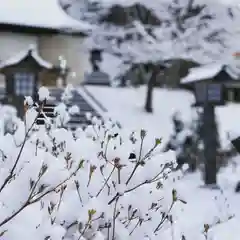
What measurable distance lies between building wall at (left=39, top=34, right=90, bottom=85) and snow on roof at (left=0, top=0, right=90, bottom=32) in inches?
17.8

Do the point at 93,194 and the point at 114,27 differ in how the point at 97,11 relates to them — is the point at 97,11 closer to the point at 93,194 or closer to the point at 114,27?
the point at 114,27

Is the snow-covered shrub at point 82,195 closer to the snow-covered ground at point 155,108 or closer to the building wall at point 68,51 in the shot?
the snow-covered ground at point 155,108

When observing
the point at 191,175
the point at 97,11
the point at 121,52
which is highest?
the point at 97,11

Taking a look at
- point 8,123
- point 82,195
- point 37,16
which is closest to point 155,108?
point 37,16

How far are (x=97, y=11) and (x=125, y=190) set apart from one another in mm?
10760

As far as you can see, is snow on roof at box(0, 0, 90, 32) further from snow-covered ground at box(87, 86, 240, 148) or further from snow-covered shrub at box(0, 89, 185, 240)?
snow-covered shrub at box(0, 89, 185, 240)

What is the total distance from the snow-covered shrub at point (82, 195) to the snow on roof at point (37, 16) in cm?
1036

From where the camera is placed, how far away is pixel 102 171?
1750mm

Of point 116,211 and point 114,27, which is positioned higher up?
point 114,27

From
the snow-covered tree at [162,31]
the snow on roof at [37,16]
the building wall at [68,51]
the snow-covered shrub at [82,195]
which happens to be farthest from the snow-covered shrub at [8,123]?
the building wall at [68,51]

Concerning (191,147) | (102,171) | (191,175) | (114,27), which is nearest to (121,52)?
(114,27)

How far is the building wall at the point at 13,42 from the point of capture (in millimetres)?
11695

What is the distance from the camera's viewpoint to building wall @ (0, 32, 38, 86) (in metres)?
11.7

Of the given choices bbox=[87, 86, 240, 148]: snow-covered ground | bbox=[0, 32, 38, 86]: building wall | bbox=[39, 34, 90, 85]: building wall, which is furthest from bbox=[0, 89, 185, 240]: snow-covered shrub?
bbox=[39, 34, 90, 85]: building wall
